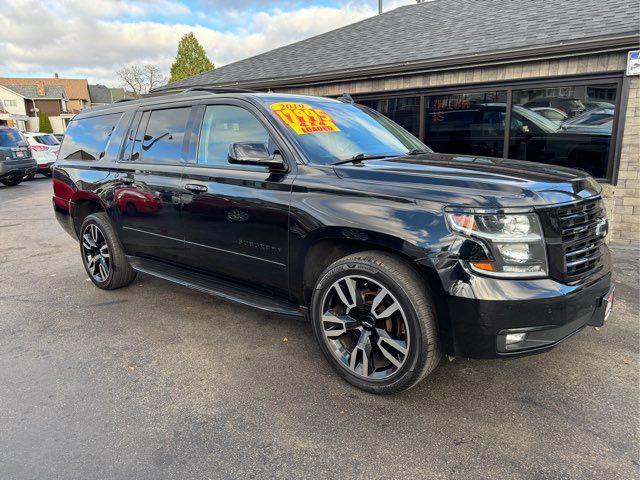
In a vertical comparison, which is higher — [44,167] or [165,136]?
[165,136]

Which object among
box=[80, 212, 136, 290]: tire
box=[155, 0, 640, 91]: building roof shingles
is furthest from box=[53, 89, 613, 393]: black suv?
box=[155, 0, 640, 91]: building roof shingles

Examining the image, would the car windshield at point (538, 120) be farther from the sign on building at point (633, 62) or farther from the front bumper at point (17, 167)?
the front bumper at point (17, 167)

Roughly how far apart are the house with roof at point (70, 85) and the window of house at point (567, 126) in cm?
7607

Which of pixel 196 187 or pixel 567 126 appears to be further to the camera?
pixel 567 126

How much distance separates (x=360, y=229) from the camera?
8.81 feet

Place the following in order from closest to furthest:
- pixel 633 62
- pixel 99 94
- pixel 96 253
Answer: pixel 96 253 < pixel 633 62 < pixel 99 94

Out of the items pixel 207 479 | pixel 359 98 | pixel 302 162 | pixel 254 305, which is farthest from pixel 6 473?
pixel 359 98

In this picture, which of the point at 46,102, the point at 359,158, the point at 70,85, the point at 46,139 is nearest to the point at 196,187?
the point at 359,158

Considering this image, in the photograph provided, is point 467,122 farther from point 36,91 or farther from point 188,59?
point 36,91

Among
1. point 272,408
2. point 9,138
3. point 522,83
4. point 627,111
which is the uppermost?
point 522,83

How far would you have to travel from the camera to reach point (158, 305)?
14.5 feet

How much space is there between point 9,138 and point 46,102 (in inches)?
2530

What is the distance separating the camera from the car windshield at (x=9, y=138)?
1430 cm

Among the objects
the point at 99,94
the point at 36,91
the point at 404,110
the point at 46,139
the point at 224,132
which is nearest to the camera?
the point at 224,132
